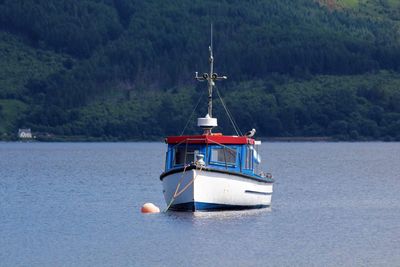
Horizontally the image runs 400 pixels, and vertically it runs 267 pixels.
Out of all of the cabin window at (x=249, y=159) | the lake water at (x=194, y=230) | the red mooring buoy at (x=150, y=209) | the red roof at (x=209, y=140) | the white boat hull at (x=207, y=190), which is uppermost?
the red roof at (x=209, y=140)

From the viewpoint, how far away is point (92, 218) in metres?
79.9

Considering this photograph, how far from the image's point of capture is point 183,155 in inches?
2987

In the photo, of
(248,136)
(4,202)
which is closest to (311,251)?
(248,136)

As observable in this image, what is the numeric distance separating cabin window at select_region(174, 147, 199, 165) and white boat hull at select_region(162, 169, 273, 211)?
1.51 metres

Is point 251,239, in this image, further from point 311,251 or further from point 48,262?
point 48,262

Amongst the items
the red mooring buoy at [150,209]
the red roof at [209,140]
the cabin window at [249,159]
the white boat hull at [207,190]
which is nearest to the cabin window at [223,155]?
the red roof at [209,140]

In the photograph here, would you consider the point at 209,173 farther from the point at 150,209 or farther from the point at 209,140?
the point at 150,209

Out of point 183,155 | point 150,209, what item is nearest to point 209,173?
point 183,155

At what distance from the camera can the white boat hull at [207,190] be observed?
72875mm

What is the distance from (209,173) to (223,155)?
3049 mm

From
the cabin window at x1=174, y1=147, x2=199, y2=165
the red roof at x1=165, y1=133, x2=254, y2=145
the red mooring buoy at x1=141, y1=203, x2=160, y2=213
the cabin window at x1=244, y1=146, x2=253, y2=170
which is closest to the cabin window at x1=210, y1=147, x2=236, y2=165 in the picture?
the red roof at x1=165, y1=133, x2=254, y2=145

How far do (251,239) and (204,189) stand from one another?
792cm

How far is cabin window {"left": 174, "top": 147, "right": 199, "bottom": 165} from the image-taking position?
246 feet

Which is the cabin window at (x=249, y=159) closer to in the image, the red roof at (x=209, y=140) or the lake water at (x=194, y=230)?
the red roof at (x=209, y=140)
